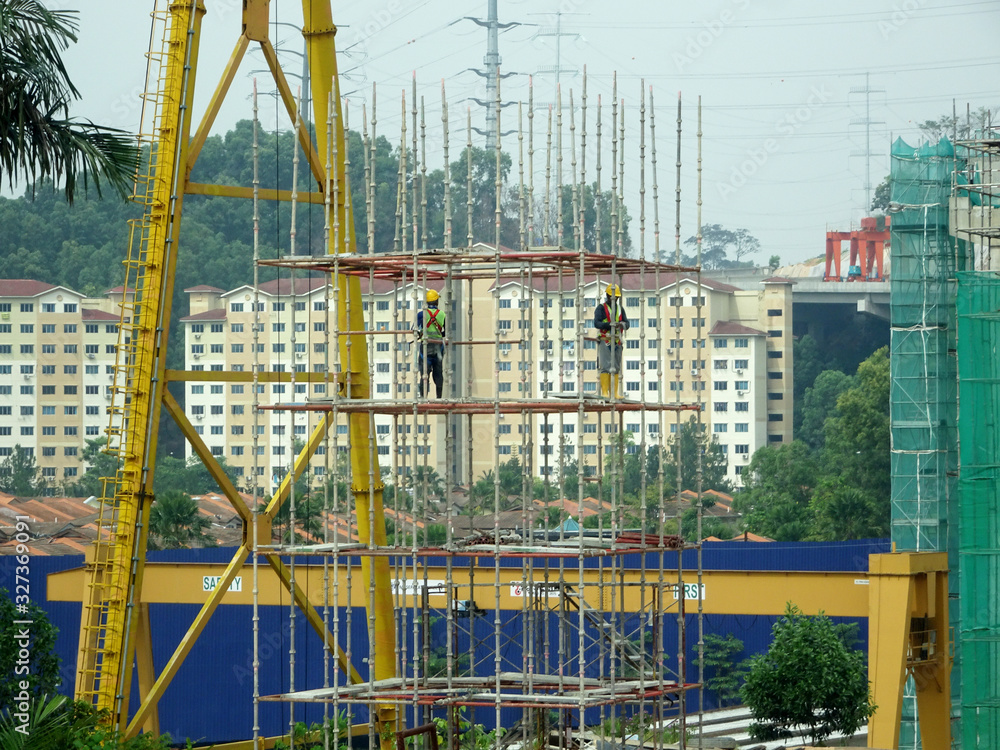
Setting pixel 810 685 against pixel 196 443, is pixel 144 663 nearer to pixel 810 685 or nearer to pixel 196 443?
pixel 196 443

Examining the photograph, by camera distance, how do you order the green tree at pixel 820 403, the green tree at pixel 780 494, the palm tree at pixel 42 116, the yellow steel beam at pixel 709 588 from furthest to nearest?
1. the green tree at pixel 820 403
2. the green tree at pixel 780 494
3. the yellow steel beam at pixel 709 588
4. the palm tree at pixel 42 116

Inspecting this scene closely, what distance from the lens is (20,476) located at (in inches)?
4402

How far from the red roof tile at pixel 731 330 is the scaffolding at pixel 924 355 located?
8728cm

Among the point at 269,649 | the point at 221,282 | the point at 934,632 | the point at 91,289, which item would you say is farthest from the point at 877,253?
the point at 934,632

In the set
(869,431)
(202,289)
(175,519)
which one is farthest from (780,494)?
(202,289)

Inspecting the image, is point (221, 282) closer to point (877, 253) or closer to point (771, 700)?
point (877, 253)

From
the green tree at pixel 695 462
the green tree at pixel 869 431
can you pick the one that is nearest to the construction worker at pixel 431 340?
the green tree at pixel 869 431

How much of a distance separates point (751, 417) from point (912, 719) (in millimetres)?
91385

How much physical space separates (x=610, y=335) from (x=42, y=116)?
26.0ft

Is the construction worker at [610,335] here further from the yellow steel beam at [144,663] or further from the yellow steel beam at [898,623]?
the yellow steel beam at [898,623]

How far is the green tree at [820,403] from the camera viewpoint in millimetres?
125312

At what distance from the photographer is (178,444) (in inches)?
4690

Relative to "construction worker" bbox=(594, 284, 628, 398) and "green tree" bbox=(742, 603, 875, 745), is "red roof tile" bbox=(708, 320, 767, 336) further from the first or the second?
"construction worker" bbox=(594, 284, 628, 398)

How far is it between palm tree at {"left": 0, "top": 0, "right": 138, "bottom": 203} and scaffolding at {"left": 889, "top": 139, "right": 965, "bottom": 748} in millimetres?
26815
